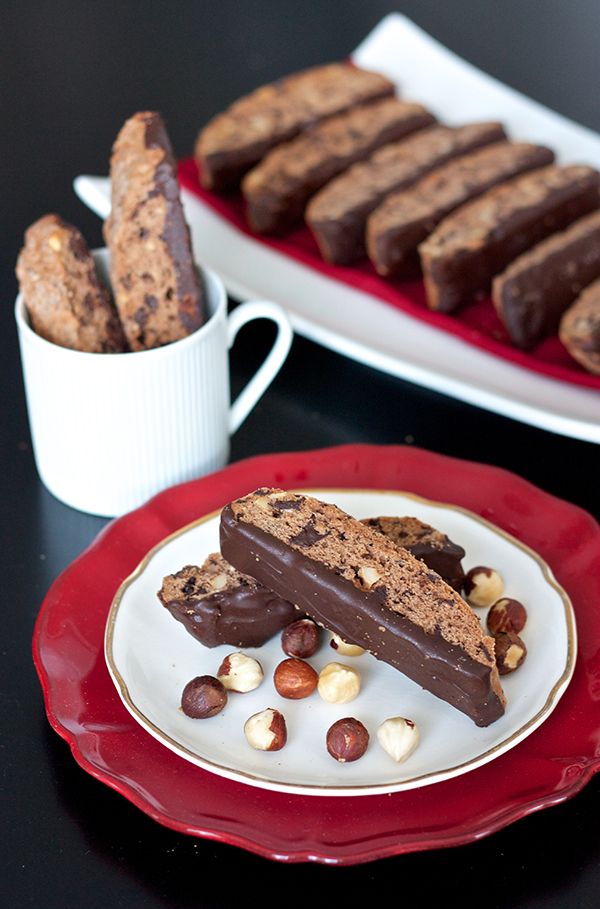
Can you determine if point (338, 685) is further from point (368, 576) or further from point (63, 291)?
point (63, 291)

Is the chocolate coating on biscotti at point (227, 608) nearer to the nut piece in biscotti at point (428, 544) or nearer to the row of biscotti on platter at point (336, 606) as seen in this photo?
the row of biscotti on platter at point (336, 606)

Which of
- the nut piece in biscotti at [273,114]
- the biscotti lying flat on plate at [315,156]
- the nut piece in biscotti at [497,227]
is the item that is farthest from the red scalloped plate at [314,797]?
the nut piece in biscotti at [273,114]

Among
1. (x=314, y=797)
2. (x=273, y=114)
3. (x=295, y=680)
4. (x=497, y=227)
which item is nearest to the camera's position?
(x=314, y=797)

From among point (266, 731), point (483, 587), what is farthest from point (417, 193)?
point (266, 731)

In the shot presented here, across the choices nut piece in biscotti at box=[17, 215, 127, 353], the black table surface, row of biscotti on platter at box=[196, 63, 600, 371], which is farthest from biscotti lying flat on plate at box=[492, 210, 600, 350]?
nut piece in biscotti at box=[17, 215, 127, 353]

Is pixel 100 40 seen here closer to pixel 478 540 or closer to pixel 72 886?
pixel 478 540
